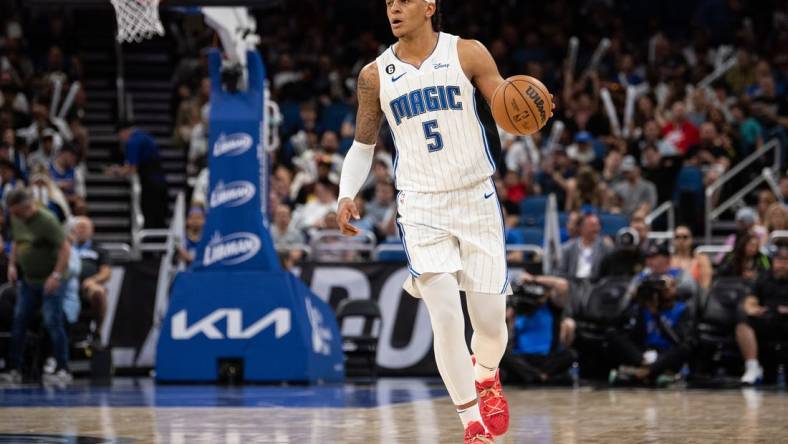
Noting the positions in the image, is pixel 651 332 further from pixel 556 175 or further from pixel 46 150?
pixel 46 150

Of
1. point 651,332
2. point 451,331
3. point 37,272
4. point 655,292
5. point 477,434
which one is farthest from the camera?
point 37,272

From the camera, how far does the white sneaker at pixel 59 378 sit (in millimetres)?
15375

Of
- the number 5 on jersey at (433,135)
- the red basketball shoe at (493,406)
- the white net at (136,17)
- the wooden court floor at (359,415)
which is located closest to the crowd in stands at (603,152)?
the wooden court floor at (359,415)

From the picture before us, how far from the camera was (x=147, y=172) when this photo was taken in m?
20.7

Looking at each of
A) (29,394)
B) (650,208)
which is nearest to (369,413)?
(29,394)

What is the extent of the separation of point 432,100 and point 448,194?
516mm

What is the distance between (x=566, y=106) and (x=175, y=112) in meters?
6.48

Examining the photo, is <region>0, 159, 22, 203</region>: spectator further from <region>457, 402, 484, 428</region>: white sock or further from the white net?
<region>457, 402, 484, 428</region>: white sock

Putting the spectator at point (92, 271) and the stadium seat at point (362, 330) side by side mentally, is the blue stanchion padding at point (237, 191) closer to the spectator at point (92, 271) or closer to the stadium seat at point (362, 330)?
the stadium seat at point (362, 330)

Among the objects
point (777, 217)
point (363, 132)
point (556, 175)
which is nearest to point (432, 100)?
point (363, 132)

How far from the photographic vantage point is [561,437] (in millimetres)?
8883

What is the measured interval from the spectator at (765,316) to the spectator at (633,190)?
12.2ft

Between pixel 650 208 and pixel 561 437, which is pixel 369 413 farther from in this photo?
pixel 650 208

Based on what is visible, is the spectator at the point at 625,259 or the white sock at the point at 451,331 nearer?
the white sock at the point at 451,331
